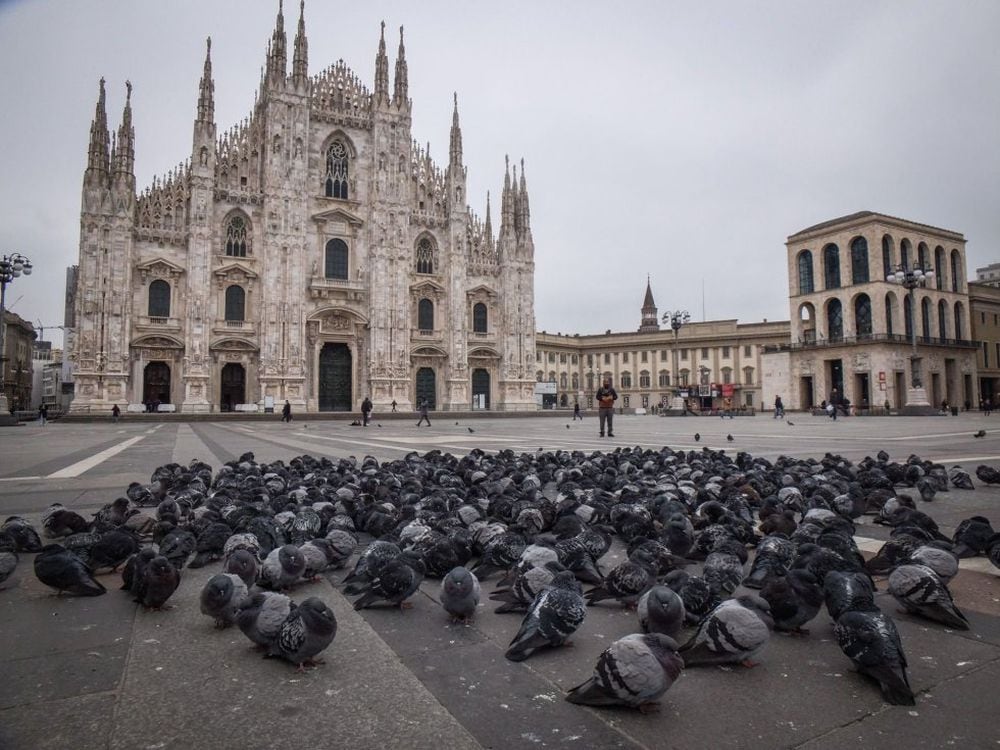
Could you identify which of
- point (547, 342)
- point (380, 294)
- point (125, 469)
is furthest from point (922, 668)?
point (547, 342)

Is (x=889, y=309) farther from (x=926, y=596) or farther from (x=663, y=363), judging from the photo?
(x=926, y=596)

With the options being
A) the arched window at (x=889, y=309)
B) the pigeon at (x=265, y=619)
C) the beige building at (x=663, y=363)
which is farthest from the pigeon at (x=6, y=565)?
the beige building at (x=663, y=363)

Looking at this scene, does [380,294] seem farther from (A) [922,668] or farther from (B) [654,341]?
(B) [654,341]

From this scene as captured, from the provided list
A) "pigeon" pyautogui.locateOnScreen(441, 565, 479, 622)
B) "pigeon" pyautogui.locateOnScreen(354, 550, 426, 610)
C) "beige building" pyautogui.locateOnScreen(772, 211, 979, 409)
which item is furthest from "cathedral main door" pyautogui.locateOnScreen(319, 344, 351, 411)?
"beige building" pyautogui.locateOnScreen(772, 211, 979, 409)

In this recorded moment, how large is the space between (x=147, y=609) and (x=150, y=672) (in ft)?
Result: 2.77

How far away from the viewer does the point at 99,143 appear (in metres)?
35.0

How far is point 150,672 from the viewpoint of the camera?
6.99ft

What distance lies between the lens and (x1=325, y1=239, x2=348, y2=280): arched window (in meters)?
40.4

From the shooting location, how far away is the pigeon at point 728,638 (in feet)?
7.06

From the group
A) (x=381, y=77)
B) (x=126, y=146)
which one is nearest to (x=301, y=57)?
(x=381, y=77)

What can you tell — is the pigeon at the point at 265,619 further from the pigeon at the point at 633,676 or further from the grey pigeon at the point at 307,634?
the pigeon at the point at 633,676

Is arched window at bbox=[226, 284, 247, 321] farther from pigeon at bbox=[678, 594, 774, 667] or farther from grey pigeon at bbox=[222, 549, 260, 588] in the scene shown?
pigeon at bbox=[678, 594, 774, 667]

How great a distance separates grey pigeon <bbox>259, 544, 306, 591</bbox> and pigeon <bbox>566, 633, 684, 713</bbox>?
5.92 feet

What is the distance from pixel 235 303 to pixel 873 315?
51.9 metres
